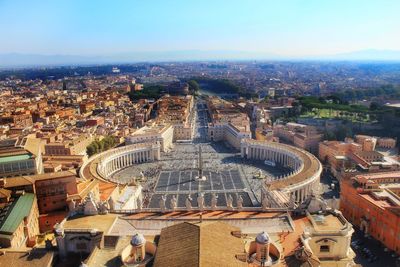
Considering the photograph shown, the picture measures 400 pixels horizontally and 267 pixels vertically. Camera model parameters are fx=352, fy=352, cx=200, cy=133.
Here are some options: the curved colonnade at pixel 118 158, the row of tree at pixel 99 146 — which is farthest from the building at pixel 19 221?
the row of tree at pixel 99 146

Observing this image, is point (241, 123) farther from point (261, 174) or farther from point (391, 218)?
point (391, 218)

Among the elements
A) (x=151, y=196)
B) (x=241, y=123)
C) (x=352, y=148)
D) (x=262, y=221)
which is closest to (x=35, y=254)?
(x=262, y=221)

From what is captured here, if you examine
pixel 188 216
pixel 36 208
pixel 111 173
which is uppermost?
pixel 188 216

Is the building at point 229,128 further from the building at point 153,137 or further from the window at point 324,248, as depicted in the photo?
the window at point 324,248

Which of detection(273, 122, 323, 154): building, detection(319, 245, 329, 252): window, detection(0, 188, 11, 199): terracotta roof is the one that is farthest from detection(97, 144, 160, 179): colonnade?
detection(319, 245, 329, 252): window

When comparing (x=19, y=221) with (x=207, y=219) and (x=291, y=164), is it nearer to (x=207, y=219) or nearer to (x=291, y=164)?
(x=207, y=219)

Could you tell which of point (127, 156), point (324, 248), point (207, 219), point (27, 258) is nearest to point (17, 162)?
point (27, 258)

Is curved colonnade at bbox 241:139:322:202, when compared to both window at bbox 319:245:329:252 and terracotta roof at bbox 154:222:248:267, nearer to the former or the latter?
window at bbox 319:245:329:252
